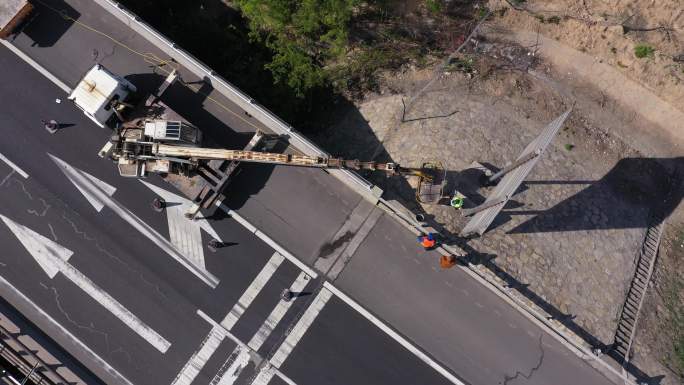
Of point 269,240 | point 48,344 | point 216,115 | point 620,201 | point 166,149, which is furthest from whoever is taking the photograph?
point 620,201

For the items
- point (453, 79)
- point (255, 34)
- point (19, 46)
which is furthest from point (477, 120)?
point (19, 46)

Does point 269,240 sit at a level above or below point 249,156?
below

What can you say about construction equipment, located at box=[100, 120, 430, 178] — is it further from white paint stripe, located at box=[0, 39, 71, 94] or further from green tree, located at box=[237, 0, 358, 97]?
green tree, located at box=[237, 0, 358, 97]

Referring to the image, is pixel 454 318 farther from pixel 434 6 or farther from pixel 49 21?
pixel 49 21

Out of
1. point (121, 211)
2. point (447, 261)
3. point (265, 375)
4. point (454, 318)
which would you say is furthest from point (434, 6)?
point (265, 375)

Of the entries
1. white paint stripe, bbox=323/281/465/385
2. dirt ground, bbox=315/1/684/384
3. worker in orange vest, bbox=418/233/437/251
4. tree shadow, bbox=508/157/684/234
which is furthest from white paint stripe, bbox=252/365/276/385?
tree shadow, bbox=508/157/684/234

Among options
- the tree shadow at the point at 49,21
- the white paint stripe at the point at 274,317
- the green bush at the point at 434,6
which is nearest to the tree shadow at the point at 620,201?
the white paint stripe at the point at 274,317

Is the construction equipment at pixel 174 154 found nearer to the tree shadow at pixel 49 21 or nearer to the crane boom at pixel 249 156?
the crane boom at pixel 249 156
